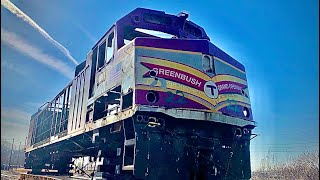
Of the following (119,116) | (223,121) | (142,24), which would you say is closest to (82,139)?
(119,116)

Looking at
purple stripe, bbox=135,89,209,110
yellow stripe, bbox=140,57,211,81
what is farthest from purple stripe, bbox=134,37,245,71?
purple stripe, bbox=135,89,209,110

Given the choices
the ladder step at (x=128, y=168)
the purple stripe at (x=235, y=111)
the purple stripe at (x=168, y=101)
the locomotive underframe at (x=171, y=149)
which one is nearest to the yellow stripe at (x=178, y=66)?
the purple stripe at (x=168, y=101)

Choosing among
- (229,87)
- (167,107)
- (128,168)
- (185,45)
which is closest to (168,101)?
(167,107)

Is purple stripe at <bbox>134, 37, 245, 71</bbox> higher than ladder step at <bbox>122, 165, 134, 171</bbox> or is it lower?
higher

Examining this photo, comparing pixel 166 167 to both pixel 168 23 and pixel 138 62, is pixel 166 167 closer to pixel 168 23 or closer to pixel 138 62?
pixel 138 62

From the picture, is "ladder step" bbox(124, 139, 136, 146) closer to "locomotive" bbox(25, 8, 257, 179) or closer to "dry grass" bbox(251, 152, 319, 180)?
"locomotive" bbox(25, 8, 257, 179)

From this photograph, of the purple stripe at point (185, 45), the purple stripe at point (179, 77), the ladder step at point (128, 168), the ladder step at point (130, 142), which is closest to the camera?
the ladder step at point (128, 168)

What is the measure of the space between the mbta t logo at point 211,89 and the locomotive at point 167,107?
2 centimetres

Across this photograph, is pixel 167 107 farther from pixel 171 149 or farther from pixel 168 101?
pixel 171 149

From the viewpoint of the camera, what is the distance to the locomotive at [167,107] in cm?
505

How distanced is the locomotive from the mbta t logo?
0.07 feet

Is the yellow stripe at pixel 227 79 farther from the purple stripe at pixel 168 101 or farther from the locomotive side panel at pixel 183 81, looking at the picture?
the purple stripe at pixel 168 101

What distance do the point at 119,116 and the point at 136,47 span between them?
4.24 ft

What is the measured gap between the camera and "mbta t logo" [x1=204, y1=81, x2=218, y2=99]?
5.58 meters
